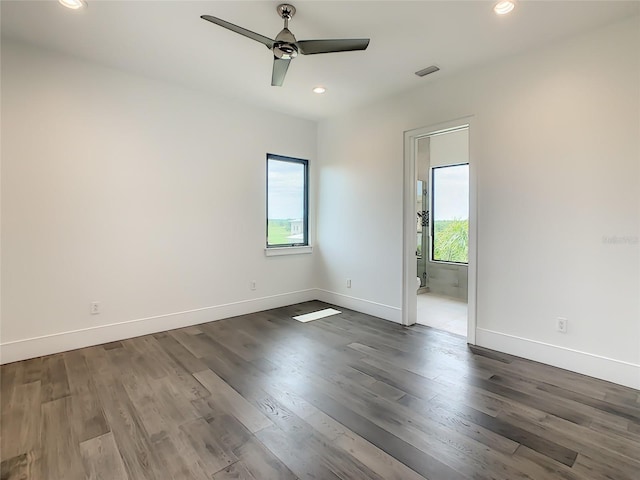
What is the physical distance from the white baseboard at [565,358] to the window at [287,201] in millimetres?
2870

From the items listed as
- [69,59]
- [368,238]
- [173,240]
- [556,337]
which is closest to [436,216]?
[368,238]

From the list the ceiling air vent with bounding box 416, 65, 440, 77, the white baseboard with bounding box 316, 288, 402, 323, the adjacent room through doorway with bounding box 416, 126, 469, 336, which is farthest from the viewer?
the adjacent room through doorway with bounding box 416, 126, 469, 336

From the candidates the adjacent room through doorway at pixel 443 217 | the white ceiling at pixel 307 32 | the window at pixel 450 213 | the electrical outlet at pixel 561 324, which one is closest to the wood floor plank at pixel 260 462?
the electrical outlet at pixel 561 324

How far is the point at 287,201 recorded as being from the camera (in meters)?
4.99

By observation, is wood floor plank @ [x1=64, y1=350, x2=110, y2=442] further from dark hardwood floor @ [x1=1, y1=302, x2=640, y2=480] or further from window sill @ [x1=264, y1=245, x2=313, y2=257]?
window sill @ [x1=264, y1=245, x2=313, y2=257]

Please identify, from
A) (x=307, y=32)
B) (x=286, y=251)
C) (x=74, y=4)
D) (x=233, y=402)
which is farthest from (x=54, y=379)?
(x=307, y=32)

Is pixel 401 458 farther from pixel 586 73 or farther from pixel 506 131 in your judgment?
pixel 586 73

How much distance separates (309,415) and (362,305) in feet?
8.21

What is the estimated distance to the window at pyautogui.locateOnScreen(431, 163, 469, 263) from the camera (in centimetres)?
577

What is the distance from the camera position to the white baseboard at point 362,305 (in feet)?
13.5

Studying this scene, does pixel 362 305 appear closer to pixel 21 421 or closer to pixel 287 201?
pixel 287 201

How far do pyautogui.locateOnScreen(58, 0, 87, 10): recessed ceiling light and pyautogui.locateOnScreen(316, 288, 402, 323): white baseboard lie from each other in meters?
4.05

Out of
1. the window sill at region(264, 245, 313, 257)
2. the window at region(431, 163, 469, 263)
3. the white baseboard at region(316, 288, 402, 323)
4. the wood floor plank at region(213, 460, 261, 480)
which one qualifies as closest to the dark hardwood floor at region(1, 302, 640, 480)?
the wood floor plank at region(213, 460, 261, 480)

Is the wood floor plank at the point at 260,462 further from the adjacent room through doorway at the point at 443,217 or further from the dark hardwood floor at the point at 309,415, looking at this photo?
the adjacent room through doorway at the point at 443,217
